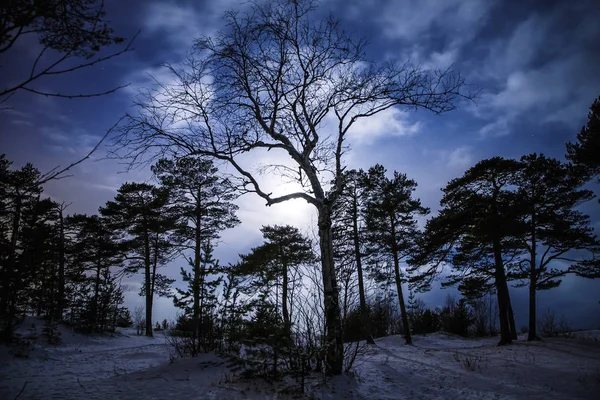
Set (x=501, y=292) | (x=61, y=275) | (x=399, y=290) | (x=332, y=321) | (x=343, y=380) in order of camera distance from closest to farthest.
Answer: (x=343, y=380) < (x=332, y=321) < (x=501, y=292) < (x=399, y=290) < (x=61, y=275)

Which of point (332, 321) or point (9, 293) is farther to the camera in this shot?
point (9, 293)

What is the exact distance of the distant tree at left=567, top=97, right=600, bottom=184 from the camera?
1121 cm

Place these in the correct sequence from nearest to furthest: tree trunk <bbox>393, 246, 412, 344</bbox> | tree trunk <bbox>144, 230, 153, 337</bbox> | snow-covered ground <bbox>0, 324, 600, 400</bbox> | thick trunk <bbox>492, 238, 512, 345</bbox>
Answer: snow-covered ground <bbox>0, 324, 600, 400</bbox>
thick trunk <bbox>492, 238, 512, 345</bbox>
tree trunk <bbox>393, 246, 412, 344</bbox>
tree trunk <bbox>144, 230, 153, 337</bbox>

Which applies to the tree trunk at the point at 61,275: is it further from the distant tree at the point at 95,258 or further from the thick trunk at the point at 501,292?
the thick trunk at the point at 501,292

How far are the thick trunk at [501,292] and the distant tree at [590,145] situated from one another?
507 centimetres

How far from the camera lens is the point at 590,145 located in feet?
37.3

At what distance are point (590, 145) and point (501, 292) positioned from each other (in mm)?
7989

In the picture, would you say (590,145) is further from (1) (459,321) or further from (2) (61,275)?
(2) (61,275)

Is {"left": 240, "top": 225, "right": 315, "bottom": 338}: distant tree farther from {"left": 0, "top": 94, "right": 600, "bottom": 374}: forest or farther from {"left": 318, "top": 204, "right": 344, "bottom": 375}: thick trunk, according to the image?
{"left": 318, "top": 204, "right": 344, "bottom": 375}: thick trunk

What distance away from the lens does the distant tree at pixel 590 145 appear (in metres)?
11.2

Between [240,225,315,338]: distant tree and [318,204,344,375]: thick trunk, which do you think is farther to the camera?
[240,225,315,338]: distant tree

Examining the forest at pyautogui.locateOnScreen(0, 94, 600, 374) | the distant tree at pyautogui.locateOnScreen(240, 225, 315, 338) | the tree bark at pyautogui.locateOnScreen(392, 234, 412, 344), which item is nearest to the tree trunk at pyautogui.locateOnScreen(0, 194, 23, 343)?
the forest at pyautogui.locateOnScreen(0, 94, 600, 374)

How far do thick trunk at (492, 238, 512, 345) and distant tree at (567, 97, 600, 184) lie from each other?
5.07m

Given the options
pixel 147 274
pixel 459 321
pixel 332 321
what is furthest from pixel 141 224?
pixel 459 321
